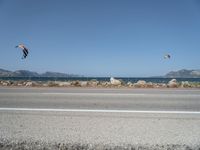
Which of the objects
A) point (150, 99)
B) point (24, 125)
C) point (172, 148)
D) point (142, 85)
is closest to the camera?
point (172, 148)

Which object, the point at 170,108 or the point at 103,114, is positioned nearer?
the point at 103,114

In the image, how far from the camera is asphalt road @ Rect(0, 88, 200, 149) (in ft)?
19.0

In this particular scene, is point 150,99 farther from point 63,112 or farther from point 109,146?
point 109,146

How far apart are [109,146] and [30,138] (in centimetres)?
165

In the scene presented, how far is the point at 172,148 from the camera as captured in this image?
17.3 ft

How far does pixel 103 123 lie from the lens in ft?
23.6

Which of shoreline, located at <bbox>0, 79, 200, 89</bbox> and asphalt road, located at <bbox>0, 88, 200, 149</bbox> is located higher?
shoreline, located at <bbox>0, 79, 200, 89</bbox>

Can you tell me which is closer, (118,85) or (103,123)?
(103,123)

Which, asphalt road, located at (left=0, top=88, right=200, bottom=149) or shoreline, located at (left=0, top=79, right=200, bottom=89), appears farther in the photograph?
shoreline, located at (left=0, top=79, right=200, bottom=89)

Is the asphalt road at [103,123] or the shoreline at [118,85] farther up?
the shoreline at [118,85]

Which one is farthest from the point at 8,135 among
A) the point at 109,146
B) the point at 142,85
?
the point at 142,85

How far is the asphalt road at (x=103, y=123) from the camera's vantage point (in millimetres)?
5777

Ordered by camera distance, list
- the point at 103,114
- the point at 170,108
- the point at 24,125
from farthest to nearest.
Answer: the point at 170,108
the point at 103,114
the point at 24,125

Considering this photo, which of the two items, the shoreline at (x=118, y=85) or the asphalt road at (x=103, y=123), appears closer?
the asphalt road at (x=103, y=123)
